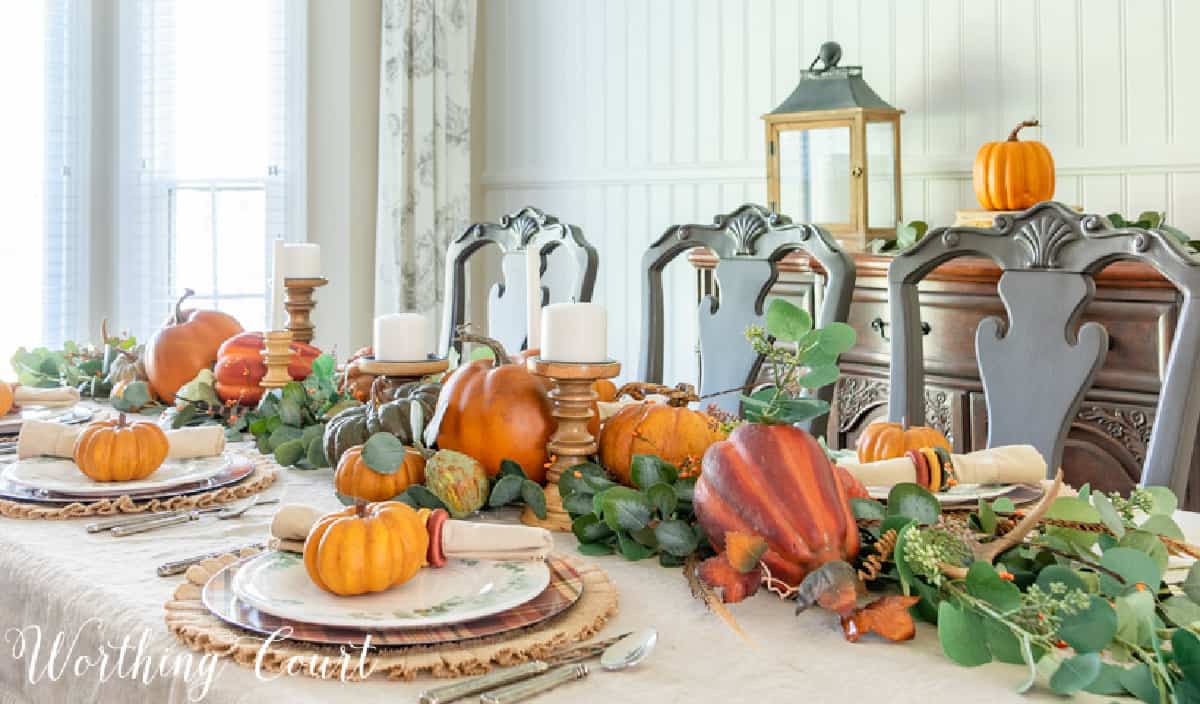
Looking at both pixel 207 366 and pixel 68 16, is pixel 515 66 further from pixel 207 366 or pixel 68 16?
pixel 207 366

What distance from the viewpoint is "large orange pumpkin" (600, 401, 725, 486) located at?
1110mm

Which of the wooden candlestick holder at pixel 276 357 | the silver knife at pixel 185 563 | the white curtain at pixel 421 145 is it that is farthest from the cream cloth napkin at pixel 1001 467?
the white curtain at pixel 421 145

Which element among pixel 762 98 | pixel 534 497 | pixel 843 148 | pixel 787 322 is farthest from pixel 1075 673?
pixel 762 98

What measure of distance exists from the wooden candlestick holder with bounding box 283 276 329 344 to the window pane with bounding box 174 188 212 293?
Answer: 7.15 ft

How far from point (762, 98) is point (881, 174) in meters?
0.61

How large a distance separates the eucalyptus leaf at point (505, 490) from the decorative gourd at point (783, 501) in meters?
A: 0.30

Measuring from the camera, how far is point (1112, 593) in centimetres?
78

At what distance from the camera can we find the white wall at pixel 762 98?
2.70m

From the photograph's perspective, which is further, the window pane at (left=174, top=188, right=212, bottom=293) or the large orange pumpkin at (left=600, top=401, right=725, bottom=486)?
the window pane at (left=174, top=188, right=212, bottom=293)

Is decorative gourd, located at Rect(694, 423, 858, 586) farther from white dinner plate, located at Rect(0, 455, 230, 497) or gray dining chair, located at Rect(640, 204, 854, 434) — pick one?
gray dining chair, located at Rect(640, 204, 854, 434)

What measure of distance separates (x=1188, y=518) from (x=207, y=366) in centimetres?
136

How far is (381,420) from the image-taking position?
122 centimetres

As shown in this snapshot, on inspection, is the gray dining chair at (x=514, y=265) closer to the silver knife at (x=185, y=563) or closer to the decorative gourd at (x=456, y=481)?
the decorative gourd at (x=456, y=481)

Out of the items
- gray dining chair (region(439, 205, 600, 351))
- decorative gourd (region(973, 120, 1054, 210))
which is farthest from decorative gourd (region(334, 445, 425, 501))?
decorative gourd (region(973, 120, 1054, 210))
